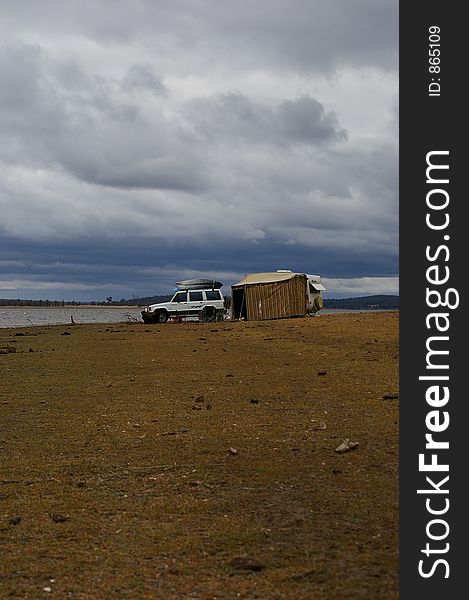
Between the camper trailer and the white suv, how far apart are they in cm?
132

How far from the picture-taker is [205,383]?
44.7 feet

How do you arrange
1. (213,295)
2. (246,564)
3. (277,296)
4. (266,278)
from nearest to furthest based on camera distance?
1. (246,564)
2. (277,296)
3. (266,278)
4. (213,295)

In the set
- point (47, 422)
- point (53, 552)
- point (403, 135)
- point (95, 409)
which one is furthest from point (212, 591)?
point (95, 409)

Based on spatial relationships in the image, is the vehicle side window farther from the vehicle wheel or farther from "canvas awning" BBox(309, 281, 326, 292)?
"canvas awning" BBox(309, 281, 326, 292)

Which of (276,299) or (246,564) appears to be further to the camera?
(276,299)

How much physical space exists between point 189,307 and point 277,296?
493cm

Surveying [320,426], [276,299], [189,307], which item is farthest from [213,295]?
[320,426]

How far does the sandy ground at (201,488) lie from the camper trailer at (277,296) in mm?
27152

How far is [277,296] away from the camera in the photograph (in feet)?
136

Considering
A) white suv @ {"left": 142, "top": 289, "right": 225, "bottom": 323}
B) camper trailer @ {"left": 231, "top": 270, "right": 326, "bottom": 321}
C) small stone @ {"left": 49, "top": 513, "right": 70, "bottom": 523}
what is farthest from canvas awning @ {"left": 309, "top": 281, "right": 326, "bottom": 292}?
small stone @ {"left": 49, "top": 513, "right": 70, "bottom": 523}

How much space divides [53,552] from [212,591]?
1.36 meters

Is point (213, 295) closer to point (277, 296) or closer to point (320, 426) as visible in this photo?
point (277, 296)

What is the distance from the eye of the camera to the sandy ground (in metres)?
4.93

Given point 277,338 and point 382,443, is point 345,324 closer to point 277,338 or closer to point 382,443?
point 277,338
